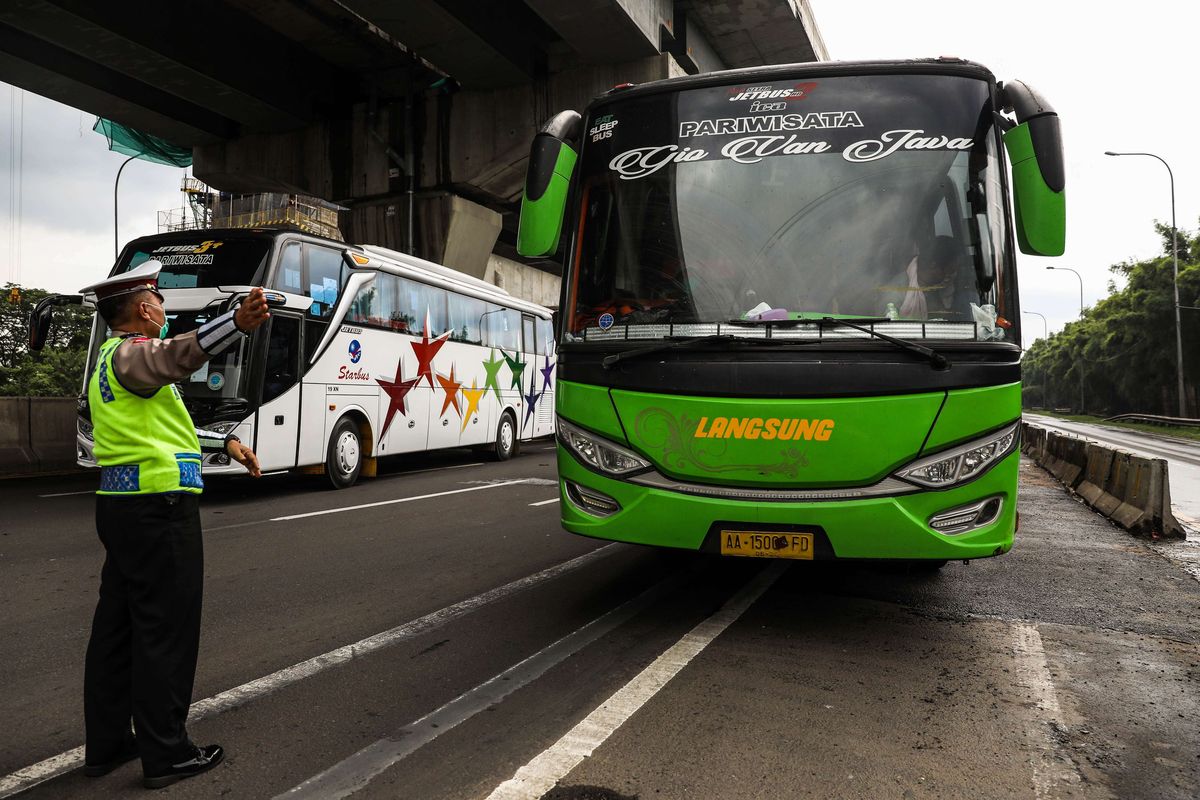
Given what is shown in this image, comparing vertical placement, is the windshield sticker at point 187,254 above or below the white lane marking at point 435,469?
above

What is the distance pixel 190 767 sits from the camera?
10.1 feet

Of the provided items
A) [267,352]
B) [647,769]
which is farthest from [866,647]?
[267,352]

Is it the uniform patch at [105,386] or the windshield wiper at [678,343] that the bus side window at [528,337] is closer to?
the windshield wiper at [678,343]

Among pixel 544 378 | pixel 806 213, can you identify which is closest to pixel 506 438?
pixel 544 378

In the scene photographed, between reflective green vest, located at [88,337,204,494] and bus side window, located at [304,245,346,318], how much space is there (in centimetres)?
898

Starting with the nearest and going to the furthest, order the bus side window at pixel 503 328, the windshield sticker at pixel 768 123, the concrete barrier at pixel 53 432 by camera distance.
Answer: the windshield sticker at pixel 768 123 → the concrete barrier at pixel 53 432 → the bus side window at pixel 503 328

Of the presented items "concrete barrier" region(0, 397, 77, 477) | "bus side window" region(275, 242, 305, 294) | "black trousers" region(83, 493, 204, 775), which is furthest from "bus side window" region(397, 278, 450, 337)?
"black trousers" region(83, 493, 204, 775)

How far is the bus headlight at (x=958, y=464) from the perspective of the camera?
442 centimetres

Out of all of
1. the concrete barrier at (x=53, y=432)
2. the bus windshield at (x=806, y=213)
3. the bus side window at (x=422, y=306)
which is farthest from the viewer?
the concrete barrier at (x=53, y=432)

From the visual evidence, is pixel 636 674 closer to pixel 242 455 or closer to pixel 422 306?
pixel 242 455

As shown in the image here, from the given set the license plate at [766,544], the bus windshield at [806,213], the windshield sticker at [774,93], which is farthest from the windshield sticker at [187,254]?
the license plate at [766,544]

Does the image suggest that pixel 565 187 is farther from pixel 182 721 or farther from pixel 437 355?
pixel 437 355

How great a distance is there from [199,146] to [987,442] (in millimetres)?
23581

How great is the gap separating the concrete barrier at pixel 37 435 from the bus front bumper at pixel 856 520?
13234 mm
